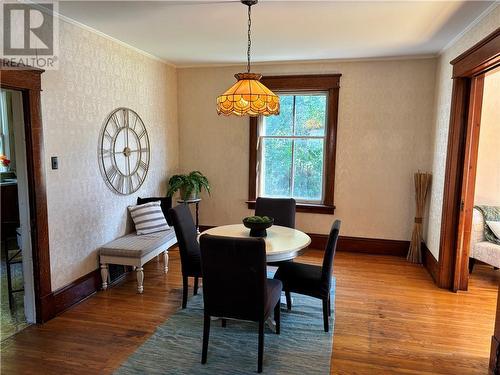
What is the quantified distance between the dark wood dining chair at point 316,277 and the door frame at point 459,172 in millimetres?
1575

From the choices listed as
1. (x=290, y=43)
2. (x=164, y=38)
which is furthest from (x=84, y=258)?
(x=290, y=43)

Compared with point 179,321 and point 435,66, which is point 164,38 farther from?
point 435,66

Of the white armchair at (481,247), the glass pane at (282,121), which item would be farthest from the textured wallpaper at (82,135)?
the white armchair at (481,247)

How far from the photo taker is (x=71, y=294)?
3.23 meters

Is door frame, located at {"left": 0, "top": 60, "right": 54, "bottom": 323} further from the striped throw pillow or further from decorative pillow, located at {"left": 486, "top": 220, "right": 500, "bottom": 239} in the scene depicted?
decorative pillow, located at {"left": 486, "top": 220, "right": 500, "bottom": 239}

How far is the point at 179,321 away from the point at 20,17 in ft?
8.63

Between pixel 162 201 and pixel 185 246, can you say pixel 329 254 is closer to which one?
pixel 185 246

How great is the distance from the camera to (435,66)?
174 inches

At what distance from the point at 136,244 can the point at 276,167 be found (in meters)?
2.30

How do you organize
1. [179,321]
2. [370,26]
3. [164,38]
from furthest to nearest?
[164,38] < [370,26] < [179,321]

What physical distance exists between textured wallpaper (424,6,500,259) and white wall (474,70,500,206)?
0.58m

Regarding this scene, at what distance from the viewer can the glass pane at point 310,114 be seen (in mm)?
4871

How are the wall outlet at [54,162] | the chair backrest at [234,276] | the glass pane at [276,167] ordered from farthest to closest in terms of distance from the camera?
the glass pane at [276,167] → the wall outlet at [54,162] → the chair backrest at [234,276]

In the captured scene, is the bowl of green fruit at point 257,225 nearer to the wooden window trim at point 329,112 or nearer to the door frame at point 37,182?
the door frame at point 37,182
